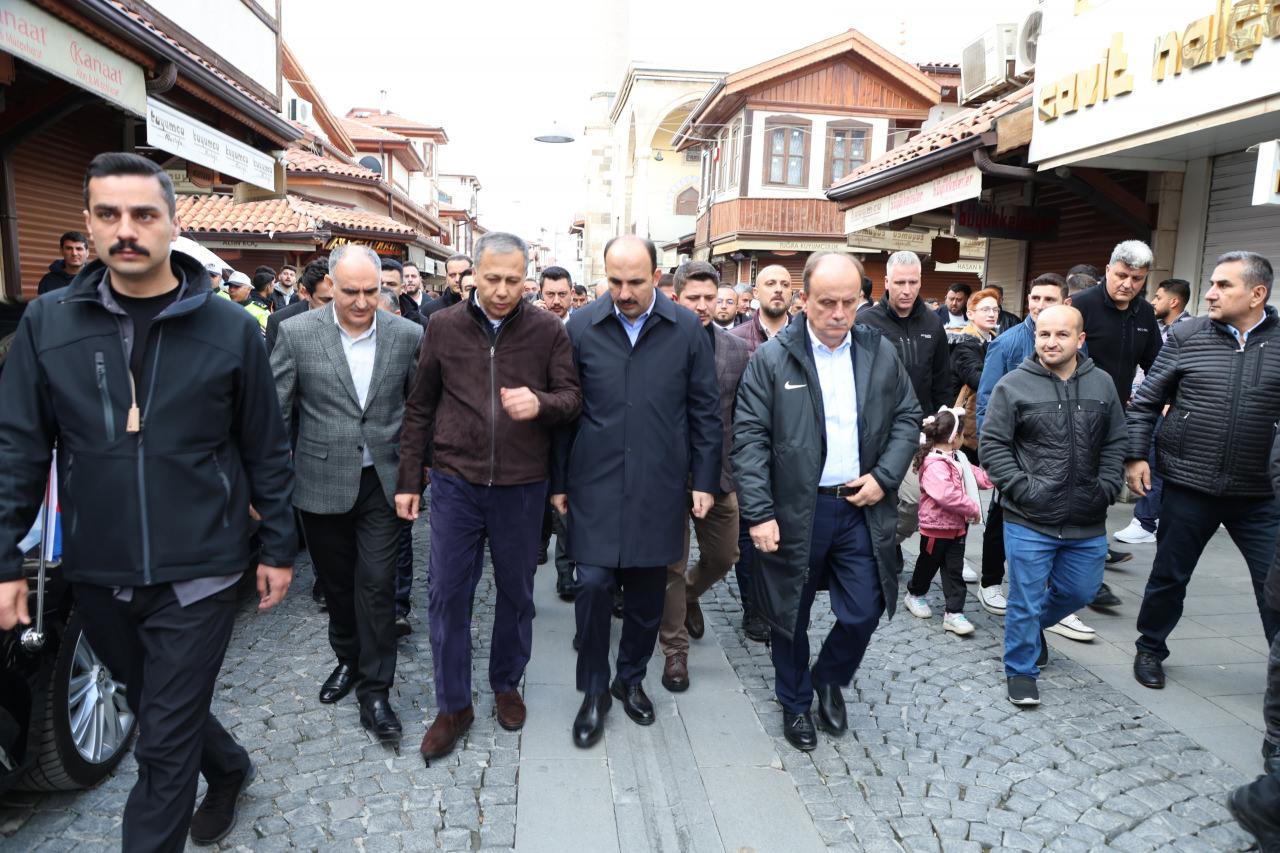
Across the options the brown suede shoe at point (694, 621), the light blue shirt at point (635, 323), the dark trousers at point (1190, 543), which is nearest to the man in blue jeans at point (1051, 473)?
the dark trousers at point (1190, 543)

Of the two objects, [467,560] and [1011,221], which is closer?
[467,560]

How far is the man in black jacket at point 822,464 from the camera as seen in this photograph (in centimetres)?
369

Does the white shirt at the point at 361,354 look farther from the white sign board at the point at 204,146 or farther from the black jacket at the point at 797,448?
the white sign board at the point at 204,146

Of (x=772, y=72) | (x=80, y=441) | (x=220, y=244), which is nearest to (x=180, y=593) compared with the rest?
(x=80, y=441)

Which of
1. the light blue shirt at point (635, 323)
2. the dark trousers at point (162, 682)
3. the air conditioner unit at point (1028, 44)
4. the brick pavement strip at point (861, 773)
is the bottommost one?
the brick pavement strip at point (861, 773)

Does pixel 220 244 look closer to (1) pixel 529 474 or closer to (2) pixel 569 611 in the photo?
(2) pixel 569 611

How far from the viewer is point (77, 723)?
319cm

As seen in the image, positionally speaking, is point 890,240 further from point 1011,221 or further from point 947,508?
point 947,508

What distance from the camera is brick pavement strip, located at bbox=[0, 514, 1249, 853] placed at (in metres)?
3.13

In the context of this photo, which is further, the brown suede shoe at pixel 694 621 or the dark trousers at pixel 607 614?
the brown suede shoe at pixel 694 621

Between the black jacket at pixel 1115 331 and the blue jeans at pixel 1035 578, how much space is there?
6.28ft

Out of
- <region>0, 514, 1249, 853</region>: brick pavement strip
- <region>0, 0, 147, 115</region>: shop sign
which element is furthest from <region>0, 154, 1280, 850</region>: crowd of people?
<region>0, 0, 147, 115</region>: shop sign

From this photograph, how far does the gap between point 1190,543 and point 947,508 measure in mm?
1231

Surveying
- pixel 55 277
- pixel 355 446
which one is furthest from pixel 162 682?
pixel 55 277
